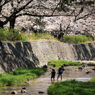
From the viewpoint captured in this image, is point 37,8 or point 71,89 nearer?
point 71,89

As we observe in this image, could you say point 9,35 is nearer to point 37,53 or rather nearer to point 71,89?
point 37,53

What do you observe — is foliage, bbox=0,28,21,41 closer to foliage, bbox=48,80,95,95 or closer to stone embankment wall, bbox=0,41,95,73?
stone embankment wall, bbox=0,41,95,73

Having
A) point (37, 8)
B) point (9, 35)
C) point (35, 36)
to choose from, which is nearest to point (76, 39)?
point (35, 36)

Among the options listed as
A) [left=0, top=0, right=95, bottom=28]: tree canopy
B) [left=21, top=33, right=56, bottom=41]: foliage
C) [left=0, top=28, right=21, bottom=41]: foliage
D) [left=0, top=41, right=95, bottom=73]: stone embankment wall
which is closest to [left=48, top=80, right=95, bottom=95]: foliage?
[left=0, top=41, right=95, bottom=73]: stone embankment wall

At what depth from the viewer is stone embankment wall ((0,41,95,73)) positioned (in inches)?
1288

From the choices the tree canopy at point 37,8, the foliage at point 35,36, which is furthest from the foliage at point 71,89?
the foliage at point 35,36

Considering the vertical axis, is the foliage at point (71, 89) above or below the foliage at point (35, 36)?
above

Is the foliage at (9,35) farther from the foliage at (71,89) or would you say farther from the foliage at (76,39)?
the foliage at (76,39)

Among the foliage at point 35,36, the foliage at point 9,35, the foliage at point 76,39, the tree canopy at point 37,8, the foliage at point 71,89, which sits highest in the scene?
the tree canopy at point 37,8

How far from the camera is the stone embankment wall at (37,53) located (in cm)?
3272

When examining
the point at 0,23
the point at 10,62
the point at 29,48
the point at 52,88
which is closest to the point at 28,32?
the point at 29,48

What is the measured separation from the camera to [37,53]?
147ft

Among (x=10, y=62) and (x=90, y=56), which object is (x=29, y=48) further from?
(x=90, y=56)

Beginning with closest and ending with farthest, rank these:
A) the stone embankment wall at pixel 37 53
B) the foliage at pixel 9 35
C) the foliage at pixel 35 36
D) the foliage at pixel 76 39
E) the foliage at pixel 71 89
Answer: the foliage at pixel 71 89 → the stone embankment wall at pixel 37 53 → the foliage at pixel 9 35 → the foliage at pixel 35 36 → the foliage at pixel 76 39
